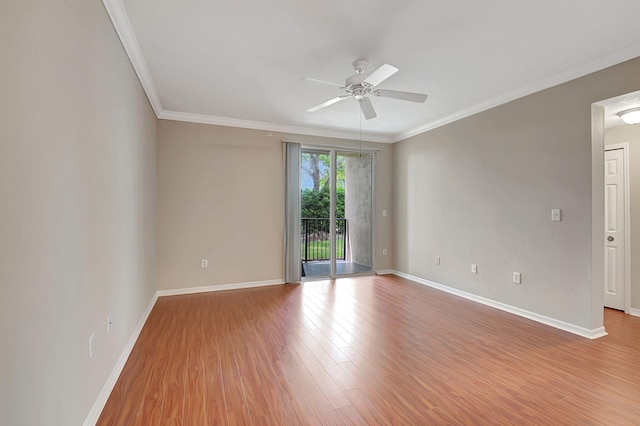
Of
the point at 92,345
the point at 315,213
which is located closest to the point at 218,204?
the point at 315,213

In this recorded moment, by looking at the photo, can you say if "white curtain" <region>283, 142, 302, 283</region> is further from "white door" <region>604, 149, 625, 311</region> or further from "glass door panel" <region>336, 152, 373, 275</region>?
"white door" <region>604, 149, 625, 311</region>

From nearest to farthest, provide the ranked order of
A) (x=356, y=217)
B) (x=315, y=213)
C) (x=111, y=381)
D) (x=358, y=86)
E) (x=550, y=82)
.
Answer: (x=111, y=381)
(x=358, y=86)
(x=550, y=82)
(x=315, y=213)
(x=356, y=217)

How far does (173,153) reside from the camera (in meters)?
4.32

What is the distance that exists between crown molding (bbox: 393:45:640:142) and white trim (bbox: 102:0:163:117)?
3949 mm

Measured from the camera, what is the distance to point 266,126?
190 inches

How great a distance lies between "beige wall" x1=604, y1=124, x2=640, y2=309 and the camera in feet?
11.6

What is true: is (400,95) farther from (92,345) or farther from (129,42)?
(92,345)

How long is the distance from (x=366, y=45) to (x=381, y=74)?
32 cm

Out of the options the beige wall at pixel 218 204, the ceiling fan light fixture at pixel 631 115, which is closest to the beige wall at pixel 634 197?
the ceiling fan light fixture at pixel 631 115

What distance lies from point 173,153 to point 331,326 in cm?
331

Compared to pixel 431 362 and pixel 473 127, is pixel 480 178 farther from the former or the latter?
pixel 431 362

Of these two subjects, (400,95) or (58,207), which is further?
(400,95)

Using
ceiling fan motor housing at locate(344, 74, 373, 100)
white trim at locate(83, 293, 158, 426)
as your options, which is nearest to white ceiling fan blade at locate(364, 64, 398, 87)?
ceiling fan motor housing at locate(344, 74, 373, 100)

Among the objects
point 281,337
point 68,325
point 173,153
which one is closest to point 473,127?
point 281,337
